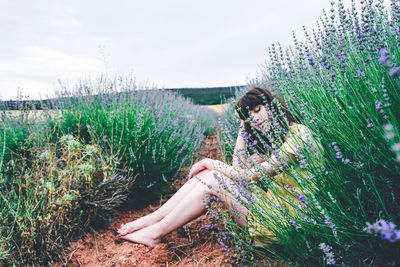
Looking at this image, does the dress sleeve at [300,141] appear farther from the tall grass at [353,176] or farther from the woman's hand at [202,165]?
the woman's hand at [202,165]

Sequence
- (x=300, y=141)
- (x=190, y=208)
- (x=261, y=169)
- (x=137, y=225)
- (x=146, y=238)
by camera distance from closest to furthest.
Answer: (x=261, y=169) < (x=300, y=141) < (x=190, y=208) < (x=146, y=238) < (x=137, y=225)

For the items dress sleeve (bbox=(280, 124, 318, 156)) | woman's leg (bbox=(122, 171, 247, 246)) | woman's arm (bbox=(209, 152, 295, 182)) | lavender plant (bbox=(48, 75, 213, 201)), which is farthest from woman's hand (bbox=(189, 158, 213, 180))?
dress sleeve (bbox=(280, 124, 318, 156))

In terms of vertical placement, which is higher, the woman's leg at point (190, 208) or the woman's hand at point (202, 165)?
the woman's hand at point (202, 165)

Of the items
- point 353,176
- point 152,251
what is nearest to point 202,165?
point 152,251

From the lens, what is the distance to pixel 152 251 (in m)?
2.11

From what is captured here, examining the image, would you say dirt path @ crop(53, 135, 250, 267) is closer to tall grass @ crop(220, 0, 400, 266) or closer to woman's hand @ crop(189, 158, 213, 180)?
woman's hand @ crop(189, 158, 213, 180)

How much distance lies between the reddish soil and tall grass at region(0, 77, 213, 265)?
124 millimetres

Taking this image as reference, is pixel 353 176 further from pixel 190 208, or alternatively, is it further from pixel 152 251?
pixel 152 251

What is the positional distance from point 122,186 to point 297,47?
1.87 metres

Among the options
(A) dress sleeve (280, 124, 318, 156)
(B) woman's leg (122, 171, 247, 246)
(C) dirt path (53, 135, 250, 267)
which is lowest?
(C) dirt path (53, 135, 250, 267)

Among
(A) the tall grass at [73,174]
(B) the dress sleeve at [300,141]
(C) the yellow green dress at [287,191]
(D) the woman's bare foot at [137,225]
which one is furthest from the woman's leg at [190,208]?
(B) the dress sleeve at [300,141]

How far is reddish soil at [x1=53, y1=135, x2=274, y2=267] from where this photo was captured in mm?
1957

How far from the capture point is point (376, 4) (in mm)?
1554

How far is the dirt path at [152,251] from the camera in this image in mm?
1958
